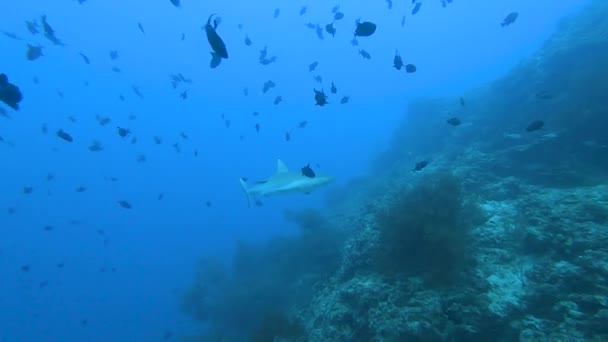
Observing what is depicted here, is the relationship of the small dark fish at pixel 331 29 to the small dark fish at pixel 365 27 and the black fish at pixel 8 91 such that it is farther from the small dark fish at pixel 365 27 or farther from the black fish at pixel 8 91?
the black fish at pixel 8 91

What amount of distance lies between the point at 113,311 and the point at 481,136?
163 feet

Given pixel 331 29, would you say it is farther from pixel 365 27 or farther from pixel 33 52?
pixel 33 52

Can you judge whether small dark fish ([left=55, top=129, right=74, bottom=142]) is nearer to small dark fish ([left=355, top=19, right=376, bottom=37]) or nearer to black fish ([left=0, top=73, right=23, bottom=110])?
black fish ([left=0, top=73, right=23, bottom=110])

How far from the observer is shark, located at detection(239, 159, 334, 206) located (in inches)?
287

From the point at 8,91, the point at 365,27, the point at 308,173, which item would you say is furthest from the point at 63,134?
the point at 365,27

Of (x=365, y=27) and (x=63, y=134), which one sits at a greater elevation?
(x=365, y=27)

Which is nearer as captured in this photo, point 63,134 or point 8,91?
point 8,91

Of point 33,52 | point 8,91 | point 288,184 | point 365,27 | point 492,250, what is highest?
point 33,52

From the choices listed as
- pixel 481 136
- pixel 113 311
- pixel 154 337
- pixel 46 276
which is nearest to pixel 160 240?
pixel 113 311

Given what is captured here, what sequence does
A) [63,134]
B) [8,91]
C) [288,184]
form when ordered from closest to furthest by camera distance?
[8,91], [288,184], [63,134]

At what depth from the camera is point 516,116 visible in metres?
15.4

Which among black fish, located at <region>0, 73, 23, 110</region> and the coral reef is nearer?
black fish, located at <region>0, 73, 23, 110</region>

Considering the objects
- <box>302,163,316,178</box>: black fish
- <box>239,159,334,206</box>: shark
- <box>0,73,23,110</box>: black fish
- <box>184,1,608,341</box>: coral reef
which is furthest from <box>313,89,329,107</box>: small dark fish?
<box>0,73,23,110</box>: black fish

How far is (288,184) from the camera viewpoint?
7.36 metres
